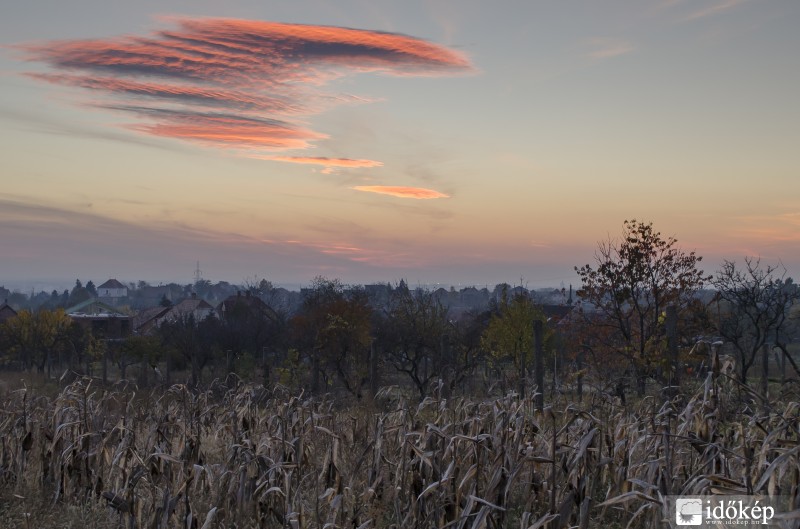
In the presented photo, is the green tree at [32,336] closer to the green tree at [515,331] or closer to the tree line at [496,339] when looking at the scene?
the tree line at [496,339]

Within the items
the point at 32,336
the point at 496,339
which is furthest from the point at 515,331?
the point at 32,336

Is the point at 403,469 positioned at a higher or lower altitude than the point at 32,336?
higher

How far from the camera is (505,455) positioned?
5.77 meters

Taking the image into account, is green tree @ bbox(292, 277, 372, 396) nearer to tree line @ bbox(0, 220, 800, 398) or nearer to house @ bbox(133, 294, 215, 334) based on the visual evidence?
tree line @ bbox(0, 220, 800, 398)

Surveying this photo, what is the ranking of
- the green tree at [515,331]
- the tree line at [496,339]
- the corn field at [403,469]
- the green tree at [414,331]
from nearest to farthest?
1. the corn field at [403,469]
2. the tree line at [496,339]
3. the green tree at [515,331]
4. the green tree at [414,331]

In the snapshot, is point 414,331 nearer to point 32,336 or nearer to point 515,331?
point 515,331

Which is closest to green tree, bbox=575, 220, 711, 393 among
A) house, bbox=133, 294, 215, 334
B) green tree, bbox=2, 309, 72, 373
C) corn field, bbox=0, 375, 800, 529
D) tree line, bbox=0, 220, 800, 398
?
tree line, bbox=0, 220, 800, 398

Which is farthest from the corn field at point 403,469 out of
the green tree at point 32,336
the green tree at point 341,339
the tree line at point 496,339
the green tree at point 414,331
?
the green tree at point 32,336

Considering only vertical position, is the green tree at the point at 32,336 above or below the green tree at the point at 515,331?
below

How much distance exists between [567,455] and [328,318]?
28102 millimetres

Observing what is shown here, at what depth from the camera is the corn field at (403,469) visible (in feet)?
18.1

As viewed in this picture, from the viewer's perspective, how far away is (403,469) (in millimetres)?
6305

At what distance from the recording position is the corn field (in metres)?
5.53

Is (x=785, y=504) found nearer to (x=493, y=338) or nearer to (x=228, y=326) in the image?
(x=493, y=338)
